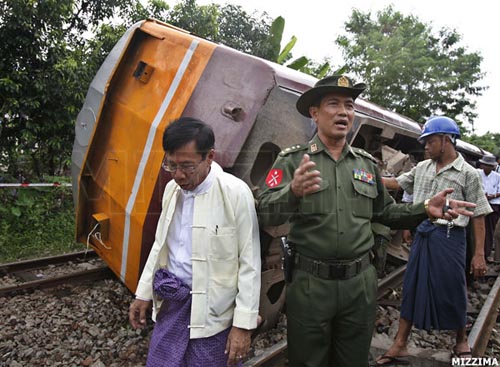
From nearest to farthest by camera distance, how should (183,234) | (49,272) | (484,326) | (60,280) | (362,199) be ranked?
(183,234)
(362,199)
(484,326)
(60,280)
(49,272)

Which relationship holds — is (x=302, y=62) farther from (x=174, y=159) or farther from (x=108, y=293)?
(x=174, y=159)

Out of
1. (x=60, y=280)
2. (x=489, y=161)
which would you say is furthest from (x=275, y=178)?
(x=489, y=161)

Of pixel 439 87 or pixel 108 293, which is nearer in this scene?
pixel 108 293

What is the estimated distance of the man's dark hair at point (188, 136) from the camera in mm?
1729

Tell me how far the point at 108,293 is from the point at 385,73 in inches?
680

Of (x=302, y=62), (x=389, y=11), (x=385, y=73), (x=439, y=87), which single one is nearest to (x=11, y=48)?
(x=302, y=62)

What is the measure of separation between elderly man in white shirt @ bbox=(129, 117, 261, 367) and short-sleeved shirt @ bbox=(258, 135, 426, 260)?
0.72ft

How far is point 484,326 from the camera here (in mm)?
3730

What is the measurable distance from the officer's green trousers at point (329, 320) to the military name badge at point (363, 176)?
508 millimetres

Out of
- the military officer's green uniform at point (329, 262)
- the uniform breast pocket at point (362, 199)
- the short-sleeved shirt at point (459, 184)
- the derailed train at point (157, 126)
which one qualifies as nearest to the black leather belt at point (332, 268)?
the military officer's green uniform at point (329, 262)

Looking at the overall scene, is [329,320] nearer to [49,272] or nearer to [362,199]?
[362,199]

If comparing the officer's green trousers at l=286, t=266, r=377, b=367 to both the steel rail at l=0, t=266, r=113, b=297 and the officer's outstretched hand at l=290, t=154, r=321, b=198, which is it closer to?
the officer's outstretched hand at l=290, t=154, r=321, b=198

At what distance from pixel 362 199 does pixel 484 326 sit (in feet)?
8.74

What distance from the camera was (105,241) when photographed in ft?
10.8
